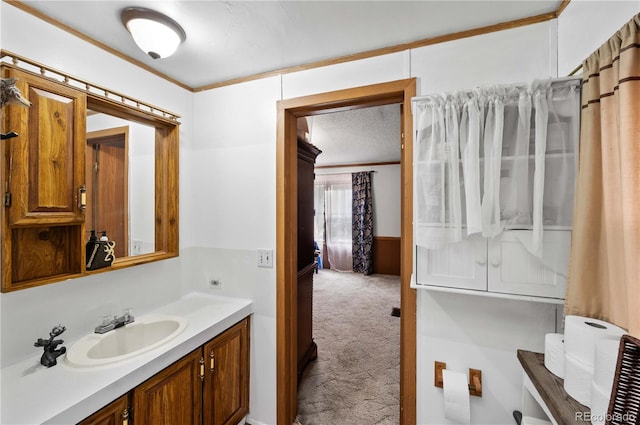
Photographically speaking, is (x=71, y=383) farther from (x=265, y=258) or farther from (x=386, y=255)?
(x=386, y=255)

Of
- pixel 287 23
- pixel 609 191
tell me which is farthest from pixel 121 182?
pixel 609 191

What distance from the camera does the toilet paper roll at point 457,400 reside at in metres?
1.30

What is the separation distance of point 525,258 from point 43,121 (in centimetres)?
221

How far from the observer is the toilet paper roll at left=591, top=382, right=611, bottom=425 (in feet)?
2.39

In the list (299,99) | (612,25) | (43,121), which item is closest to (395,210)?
(299,99)

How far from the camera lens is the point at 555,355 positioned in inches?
41.3

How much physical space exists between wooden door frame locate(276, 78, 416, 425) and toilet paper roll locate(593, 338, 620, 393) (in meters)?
0.79

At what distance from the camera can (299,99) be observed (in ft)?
5.67

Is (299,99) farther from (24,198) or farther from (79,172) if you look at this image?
(24,198)

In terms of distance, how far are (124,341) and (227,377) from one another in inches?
24.6

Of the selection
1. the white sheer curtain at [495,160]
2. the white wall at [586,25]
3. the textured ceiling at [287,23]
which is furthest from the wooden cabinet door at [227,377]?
the white wall at [586,25]

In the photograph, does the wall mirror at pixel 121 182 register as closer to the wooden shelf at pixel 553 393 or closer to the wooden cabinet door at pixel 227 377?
the wooden cabinet door at pixel 227 377

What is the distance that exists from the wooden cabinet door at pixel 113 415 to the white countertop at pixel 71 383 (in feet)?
0.08

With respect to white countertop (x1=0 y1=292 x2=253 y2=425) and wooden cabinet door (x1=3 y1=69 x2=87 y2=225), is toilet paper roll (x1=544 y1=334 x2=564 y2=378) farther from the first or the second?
wooden cabinet door (x1=3 y1=69 x2=87 y2=225)
